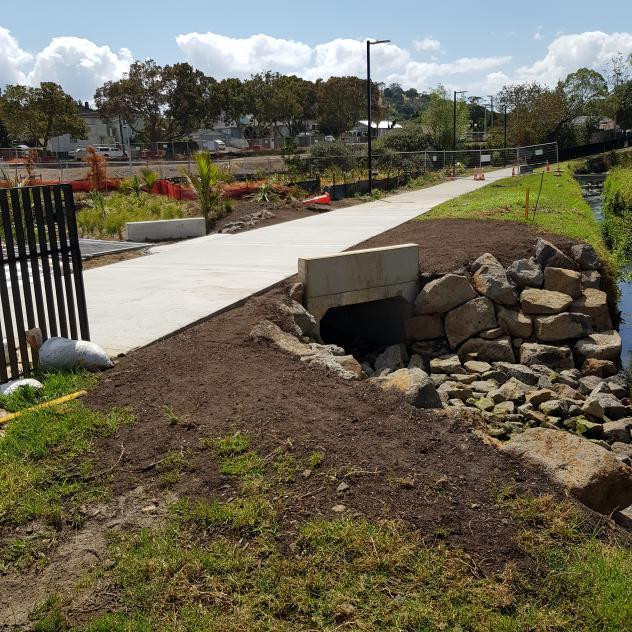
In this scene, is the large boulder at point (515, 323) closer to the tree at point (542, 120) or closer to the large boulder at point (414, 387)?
the large boulder at point (414, 387)

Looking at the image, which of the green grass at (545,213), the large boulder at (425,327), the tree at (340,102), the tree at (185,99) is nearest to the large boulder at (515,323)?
the large boulder at (425,327)

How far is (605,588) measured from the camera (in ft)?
12.6

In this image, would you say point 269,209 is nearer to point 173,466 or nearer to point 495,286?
point 495,286

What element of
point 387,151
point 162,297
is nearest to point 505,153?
point 387,151

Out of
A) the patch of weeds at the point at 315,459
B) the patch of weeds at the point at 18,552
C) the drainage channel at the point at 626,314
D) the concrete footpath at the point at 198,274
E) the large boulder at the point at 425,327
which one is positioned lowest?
the drainage channel at the point at 626,314

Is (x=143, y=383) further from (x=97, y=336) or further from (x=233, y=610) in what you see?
(x=233, y=610)

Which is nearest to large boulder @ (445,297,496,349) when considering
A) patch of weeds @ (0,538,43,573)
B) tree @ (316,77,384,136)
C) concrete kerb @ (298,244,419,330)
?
concrete kerb @ (298,244,419,330)

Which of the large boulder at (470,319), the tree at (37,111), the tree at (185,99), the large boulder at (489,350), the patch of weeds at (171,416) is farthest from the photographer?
the tree at (185,99)

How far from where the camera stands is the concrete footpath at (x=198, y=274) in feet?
27.9

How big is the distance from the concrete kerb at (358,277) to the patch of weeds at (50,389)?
183 inches

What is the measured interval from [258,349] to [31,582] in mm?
4122

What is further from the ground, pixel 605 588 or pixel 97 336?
pixel 97 336

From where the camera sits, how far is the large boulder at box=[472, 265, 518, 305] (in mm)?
11805

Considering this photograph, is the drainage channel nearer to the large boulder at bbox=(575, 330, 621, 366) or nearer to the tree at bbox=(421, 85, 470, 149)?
the large boulder at bbox=(575, 330, 621, 366)
